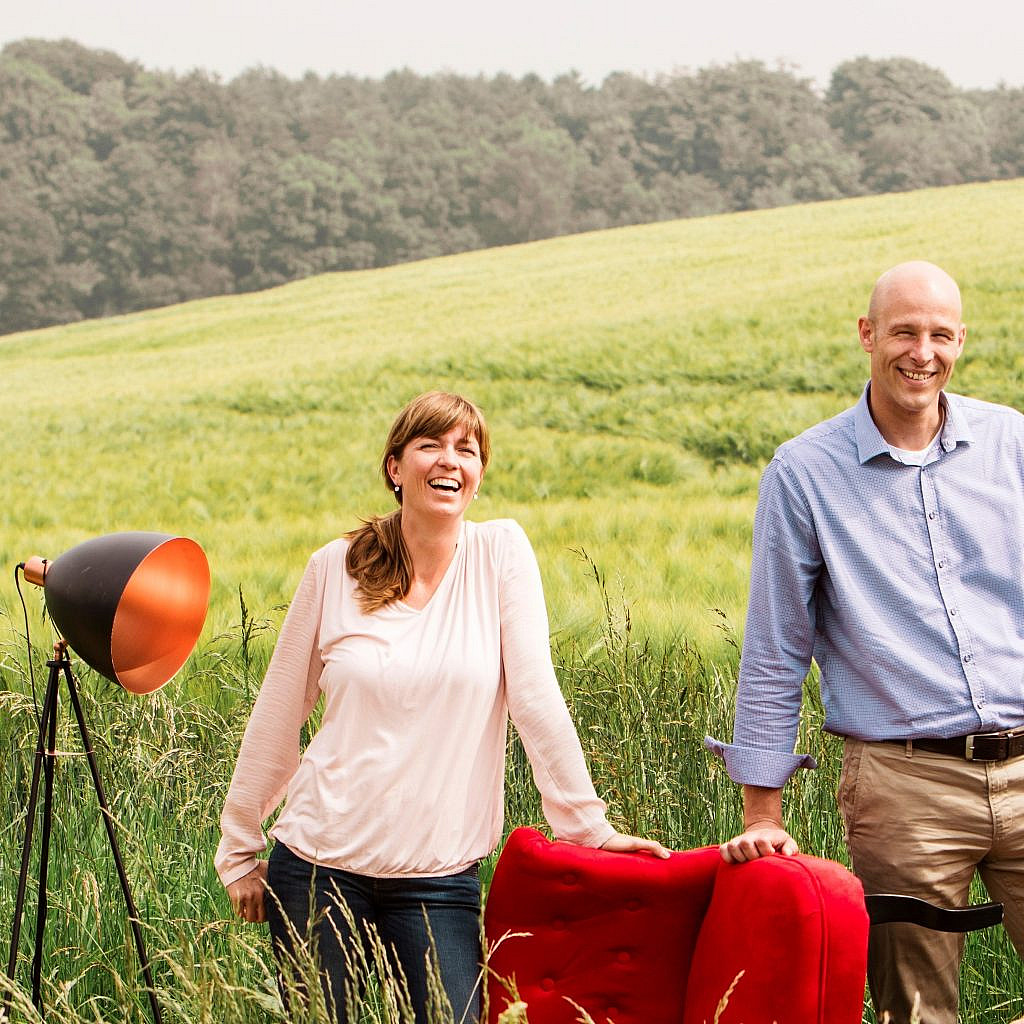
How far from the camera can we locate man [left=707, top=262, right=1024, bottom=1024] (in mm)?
1945

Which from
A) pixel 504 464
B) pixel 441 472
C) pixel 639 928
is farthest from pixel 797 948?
pixel 504 464

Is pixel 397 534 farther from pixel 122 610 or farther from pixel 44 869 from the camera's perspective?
pixel 44 869

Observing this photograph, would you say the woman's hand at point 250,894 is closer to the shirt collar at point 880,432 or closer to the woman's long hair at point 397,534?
the woman's long hair at point 397,534

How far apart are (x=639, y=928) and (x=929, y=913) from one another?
1.30ft

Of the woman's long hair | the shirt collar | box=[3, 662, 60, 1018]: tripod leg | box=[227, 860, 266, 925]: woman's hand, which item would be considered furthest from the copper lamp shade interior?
the shirt collar

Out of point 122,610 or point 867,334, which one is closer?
point 122,610

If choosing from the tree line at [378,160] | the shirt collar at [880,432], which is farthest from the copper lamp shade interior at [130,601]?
the tree line at [378,160]

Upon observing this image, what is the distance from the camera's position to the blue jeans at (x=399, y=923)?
1.82 m

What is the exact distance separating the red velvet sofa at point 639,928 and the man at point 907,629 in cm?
28

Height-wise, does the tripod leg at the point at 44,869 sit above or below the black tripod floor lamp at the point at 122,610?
below

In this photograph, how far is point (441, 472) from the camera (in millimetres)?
1902

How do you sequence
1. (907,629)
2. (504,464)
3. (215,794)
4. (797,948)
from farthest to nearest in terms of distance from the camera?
(504,464), (215,794), (907,629), (797,948)

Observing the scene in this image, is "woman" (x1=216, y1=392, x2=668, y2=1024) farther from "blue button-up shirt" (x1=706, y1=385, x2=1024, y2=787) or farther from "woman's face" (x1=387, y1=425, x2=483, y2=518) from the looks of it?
"blue button-up shirt" (x1=706, y1=385, x2=1024, y2=787)

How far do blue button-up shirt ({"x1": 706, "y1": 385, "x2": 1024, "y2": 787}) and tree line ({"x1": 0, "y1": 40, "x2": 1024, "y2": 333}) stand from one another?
22625 mm
